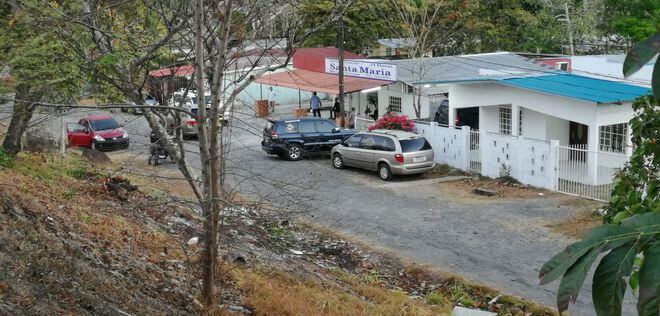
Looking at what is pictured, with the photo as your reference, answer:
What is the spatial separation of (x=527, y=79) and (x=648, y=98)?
16.3m

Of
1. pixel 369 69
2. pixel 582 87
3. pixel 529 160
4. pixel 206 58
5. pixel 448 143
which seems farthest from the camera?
pixel 369 69

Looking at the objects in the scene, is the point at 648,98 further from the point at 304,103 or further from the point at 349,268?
the point at 304,103

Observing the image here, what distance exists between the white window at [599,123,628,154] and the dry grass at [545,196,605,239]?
2947 mm

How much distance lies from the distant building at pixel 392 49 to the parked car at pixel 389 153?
42.4 ft

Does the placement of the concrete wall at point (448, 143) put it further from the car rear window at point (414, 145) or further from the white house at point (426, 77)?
the white house at point (426, 77)

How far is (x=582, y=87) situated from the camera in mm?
22094

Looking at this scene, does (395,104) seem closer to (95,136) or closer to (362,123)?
(362,123)

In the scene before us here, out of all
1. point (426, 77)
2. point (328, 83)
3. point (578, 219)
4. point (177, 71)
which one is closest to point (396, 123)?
point (426, 77)

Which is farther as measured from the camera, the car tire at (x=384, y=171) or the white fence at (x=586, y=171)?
the car tire at (x=384, y=171)

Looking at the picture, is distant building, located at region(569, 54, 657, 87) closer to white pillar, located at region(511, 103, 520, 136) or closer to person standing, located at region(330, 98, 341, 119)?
white pillar, located at region(511, 103, 520, 136)

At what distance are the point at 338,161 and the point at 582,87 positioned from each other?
7976 millimetres

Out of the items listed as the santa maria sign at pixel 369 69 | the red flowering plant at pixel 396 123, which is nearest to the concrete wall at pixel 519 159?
the red flowering plant at pixel 396 123

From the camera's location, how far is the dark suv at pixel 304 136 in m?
25.0

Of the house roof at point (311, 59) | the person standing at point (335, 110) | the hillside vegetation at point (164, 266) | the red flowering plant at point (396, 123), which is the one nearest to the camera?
the hillside vegetation at point (164, 266)
